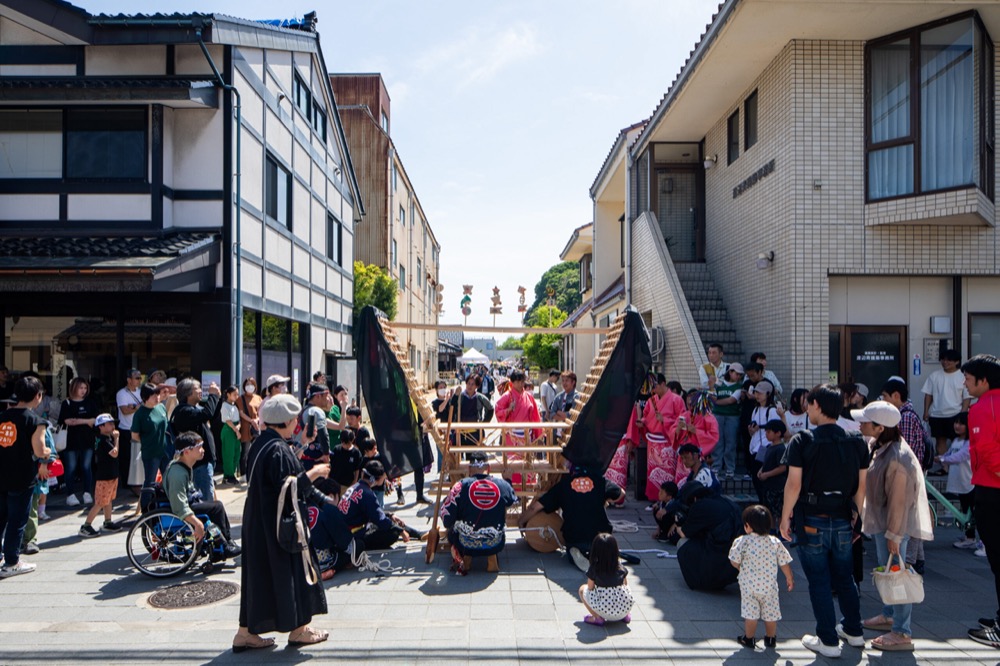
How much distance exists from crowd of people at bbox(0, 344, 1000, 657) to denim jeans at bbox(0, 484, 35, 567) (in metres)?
0.01

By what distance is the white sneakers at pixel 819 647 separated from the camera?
4.81m

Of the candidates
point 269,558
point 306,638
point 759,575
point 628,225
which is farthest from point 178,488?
point 628,225

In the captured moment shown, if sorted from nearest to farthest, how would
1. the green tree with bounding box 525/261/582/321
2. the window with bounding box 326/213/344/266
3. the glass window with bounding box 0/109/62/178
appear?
the glass window with bounding box 0/109/62/178, the window with bounding box 326/213/344/266, the green tree with bounding box 525/261/582/321

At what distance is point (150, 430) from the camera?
27.4ft

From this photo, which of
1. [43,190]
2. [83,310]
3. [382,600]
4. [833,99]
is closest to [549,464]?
[382,600]

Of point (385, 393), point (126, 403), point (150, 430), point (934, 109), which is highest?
point (934, 109)

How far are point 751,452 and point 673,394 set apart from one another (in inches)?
55.2

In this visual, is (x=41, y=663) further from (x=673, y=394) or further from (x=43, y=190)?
(x=43, y=190)

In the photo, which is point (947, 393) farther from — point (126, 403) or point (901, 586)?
point (126, 403)

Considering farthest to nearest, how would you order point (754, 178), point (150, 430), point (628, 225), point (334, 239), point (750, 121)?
point (334, 239) < point (628, 225) < point (750, 121) < point (754, 178) < point (150, 430)

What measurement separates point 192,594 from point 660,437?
244 inches

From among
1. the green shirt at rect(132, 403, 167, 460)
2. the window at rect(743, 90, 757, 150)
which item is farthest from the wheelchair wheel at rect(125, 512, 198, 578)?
the window at rect(743, 90, 757, 150)

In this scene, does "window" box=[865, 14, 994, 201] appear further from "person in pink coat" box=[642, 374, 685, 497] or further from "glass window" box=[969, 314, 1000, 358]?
"person in pink coat" box=[642, 374, 685, 497]

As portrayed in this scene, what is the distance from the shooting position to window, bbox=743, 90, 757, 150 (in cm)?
1244
